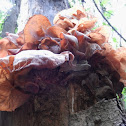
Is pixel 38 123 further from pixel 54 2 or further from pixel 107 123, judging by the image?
pixel 54 2

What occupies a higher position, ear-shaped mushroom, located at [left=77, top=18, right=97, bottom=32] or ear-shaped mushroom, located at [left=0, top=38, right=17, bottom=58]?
ear-shaped mushroom, located at [left=77, top=18, right=97, bottom=32]

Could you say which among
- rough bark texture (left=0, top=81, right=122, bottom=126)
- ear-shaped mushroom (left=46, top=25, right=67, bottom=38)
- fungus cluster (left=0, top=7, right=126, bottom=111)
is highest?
ear-shaped mushroom (left=46, top=25, right=67, bottom=38)

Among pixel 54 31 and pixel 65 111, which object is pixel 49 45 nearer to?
pixel 54 31

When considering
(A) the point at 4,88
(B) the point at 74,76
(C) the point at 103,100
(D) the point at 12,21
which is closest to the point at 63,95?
(B) the point at 74,76

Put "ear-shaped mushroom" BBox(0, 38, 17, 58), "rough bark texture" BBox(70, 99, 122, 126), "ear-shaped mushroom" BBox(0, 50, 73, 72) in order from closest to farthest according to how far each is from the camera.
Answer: "ear-shaped mushroom" BBox(0, 50, 73, 72) < "rough bark texture" BBox(70, 99, 122, 126) < "ear-shaped mushroom" BBox(0, 38, 17, 58)

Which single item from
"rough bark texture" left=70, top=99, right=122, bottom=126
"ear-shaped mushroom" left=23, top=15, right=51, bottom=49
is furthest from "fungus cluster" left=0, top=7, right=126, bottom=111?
"rough bark texture" left=70, top=99, right=122, bottom=126

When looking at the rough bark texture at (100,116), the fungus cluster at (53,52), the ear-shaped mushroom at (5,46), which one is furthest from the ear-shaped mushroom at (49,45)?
the rough bark texture at (100,116)

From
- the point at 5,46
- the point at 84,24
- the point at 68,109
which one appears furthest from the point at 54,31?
the point at 68,109

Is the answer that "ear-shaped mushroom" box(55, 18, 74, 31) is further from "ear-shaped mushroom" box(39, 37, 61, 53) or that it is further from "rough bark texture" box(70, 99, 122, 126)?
"rough bark texture" box(70, 99, 122, 126)
